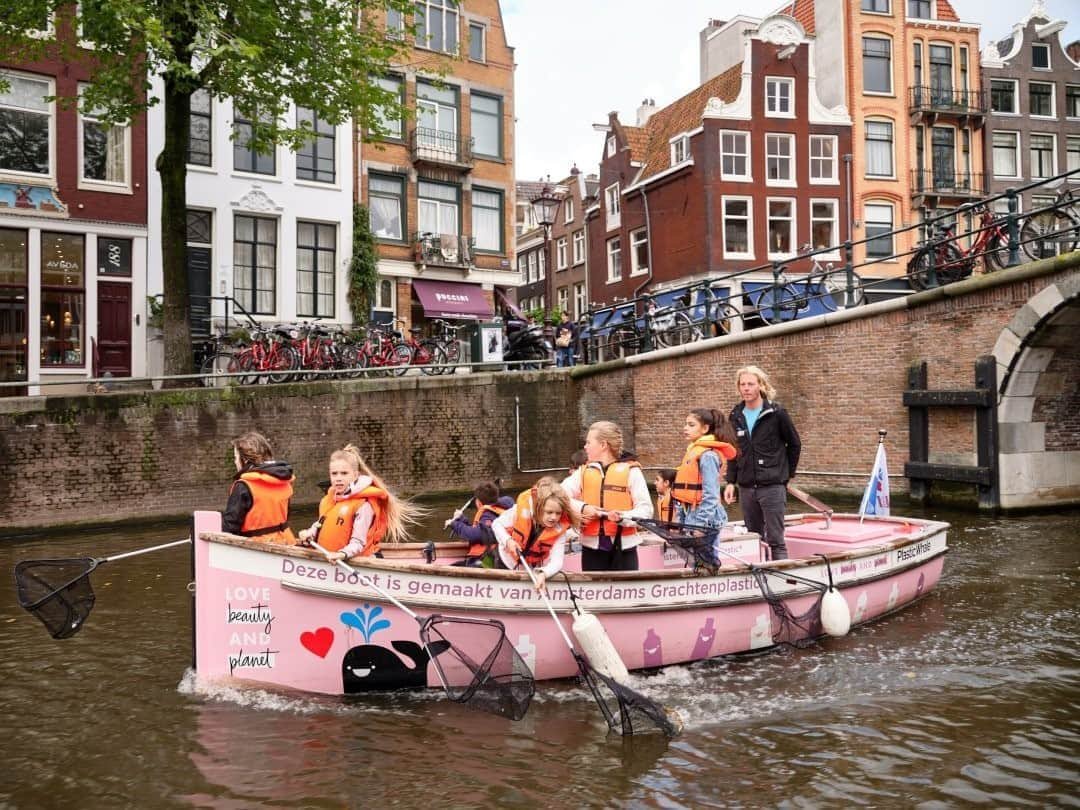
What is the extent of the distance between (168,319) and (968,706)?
1318 centimetres

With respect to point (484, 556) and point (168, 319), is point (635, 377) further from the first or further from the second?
point (484, 556)

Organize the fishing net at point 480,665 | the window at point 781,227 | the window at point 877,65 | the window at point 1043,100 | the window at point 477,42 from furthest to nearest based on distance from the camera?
the window at point 1043,100 < the window at point 877,65 < the window at point 781,227 < the window at point 477,42 < the fishing net at point 480,665

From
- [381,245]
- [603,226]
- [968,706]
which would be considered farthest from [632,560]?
[603,226]

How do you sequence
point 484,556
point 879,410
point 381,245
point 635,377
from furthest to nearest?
1. point 381,245
2. point 635,377
3. point 879,410
4. point 484,556

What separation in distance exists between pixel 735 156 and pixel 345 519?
82.9ft

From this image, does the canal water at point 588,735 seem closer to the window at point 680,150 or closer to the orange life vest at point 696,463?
the orange life vest at point 696,463

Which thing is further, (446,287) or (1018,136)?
(1018,136)

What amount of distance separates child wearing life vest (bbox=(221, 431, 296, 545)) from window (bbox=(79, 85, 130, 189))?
14361mm

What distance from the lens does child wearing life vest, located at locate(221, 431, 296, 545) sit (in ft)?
20.7

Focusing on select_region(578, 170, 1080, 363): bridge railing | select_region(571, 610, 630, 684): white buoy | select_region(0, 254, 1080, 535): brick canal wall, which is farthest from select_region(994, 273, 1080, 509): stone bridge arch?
select_region(571, 610, 630, 684): white buoy

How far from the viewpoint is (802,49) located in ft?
96.1

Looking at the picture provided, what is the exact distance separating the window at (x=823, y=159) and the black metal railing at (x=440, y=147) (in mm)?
11328

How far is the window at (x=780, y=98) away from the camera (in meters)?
29.1

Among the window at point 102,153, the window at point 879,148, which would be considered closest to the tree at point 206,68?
the window at point 102,153
